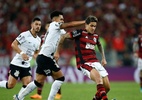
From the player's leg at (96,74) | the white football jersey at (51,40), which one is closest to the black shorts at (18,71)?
the white football jersey at (51,40)

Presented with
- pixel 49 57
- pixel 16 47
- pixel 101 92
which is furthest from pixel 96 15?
pixel 101 92

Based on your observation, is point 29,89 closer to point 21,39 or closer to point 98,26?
point 21,39

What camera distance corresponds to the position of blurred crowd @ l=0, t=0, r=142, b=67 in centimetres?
2217

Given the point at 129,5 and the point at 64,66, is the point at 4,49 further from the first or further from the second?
the point at 129,5

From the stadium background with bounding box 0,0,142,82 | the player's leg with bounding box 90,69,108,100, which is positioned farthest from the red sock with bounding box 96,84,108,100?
the stadium background with bounding box 0,0,142,82

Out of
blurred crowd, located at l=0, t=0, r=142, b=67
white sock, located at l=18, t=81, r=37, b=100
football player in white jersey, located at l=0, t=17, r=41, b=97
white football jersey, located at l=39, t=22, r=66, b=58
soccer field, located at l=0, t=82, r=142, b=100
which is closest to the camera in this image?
white football jersey, located at l=39, t=22, r=66, b=58

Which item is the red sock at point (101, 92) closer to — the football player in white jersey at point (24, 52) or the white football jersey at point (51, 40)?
the white football jersey at point (51, 40)

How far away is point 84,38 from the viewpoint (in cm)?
991

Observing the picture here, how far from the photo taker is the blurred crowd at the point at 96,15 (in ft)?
72.7

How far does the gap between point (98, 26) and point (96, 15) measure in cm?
73

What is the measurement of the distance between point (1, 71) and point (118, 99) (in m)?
9.59

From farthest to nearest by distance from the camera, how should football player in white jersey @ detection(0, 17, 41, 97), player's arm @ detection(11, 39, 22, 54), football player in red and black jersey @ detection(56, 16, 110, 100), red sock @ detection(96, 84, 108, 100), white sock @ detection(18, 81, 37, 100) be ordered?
1. football player in white jersey @ detection(0, 17, 41, 97)
2. player's arm @ detection(11, 39, 22, 54)
3. white sock @ detection(18, 81, 37, 100)
4. football player in red and black jersey @ detection(56, 16, 110, 100)
5. red sock @ detection(96, 84, 108, 100)

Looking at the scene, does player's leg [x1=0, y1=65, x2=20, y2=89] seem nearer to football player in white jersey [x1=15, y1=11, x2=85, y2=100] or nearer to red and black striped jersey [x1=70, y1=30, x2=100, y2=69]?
football player in white jersey [x1=15, y1=11, x2=85, y2=100]

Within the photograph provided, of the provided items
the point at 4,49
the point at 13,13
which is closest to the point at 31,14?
the point at 13,13
